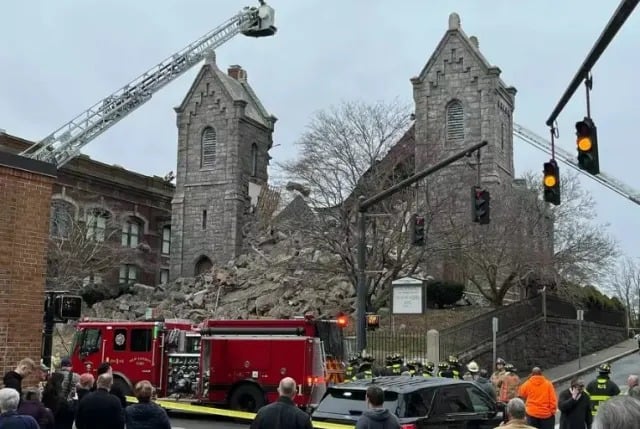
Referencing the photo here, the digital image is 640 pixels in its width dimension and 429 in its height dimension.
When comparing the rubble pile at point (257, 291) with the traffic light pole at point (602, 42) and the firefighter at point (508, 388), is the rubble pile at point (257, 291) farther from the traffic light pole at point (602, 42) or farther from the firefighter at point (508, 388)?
the traffic light pole at point (602, 42)

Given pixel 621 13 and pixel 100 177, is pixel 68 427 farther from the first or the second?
pixel 100 177

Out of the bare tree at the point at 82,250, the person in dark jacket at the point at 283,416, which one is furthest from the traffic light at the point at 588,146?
the bare tree at the point at 82,250

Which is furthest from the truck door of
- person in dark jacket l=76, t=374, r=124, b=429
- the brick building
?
the brick building

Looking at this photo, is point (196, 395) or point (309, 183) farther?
point (309, 183)

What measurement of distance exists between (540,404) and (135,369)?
11.6 m

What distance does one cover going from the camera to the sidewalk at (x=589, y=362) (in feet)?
97.7

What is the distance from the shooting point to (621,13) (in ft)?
28.1

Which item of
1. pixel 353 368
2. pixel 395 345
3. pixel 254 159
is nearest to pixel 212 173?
pixel 254 159

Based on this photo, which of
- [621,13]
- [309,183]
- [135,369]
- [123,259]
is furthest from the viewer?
[123,259]

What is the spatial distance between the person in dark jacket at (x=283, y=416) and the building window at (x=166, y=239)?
49.9 metres

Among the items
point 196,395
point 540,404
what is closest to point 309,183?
point 196,395

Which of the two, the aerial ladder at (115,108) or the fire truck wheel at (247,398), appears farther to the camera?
the aerial ladder at (115,108)

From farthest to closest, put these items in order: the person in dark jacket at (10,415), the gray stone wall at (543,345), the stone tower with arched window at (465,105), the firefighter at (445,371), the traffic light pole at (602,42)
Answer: the stone tower with arched window at (465,105), the gray stone wall at (543,345), the firefighter at (445,371), the traffic light pole at (602,42), the person in dark jacket at (10,415)

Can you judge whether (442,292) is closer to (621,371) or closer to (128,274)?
(621,371)
